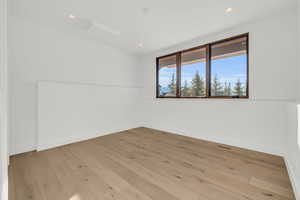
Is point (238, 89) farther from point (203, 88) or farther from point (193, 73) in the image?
point (193, 73)

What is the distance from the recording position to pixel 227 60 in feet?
9.36

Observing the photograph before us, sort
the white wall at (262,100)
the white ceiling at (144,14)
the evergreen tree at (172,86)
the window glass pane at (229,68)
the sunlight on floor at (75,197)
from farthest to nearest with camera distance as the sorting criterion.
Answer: the evergreen tree at (172,86) < the window glass pane at (229,68) < the white wall at (262,100) < the white ceiling at (144,14) < the sunlight on floor at (75,197)

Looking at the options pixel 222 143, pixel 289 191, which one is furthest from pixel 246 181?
pixel 222 143

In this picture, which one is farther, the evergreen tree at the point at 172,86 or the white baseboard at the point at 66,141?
the evergreen tree at the point at 172,86

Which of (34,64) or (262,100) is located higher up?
(34,64)

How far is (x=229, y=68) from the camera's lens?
2.83 meters

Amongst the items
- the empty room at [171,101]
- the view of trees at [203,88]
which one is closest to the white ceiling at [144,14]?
the empty room at [171,101]

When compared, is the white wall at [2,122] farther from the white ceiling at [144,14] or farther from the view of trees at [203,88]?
the view of trees at [203,88]

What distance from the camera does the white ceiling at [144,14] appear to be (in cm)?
197

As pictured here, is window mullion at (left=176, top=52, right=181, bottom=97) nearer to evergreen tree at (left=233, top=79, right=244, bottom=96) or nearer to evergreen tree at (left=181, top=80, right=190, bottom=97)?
evergreen tree at (left=181, top=80, right=190, bottom=97)

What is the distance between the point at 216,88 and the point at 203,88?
30cm

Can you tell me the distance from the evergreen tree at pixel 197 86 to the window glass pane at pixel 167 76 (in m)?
0.58

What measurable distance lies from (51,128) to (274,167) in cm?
384

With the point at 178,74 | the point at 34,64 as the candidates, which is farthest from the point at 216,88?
the point at 34,64
